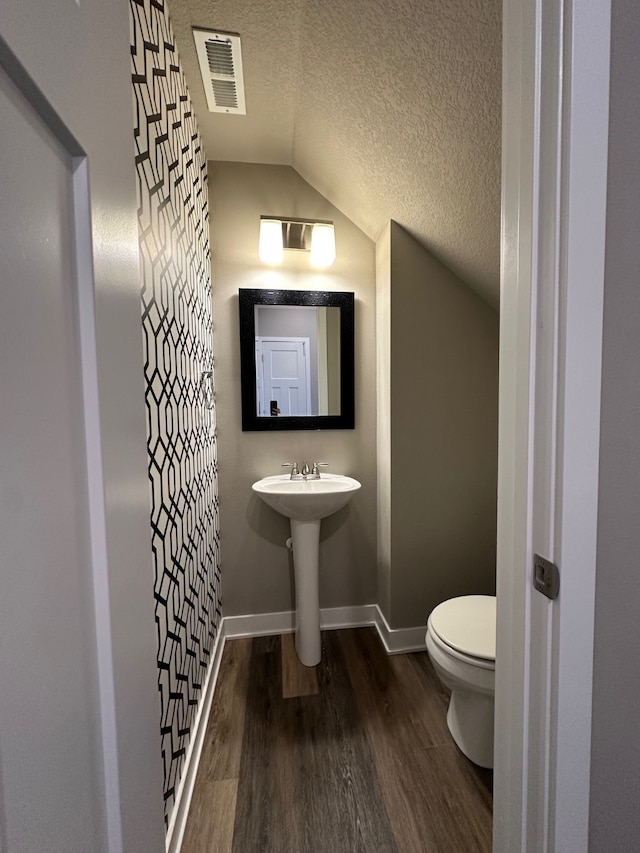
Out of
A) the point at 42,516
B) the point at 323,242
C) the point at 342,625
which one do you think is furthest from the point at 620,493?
the point at 342,625

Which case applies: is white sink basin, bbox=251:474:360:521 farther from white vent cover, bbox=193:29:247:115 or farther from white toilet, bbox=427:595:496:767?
white vent cover, bbox=193:29:247:115

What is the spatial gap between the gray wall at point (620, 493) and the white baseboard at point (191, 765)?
1.06m

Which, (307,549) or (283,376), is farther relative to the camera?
(283,376)

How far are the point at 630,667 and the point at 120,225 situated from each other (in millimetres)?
984

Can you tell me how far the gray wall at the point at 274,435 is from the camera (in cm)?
195

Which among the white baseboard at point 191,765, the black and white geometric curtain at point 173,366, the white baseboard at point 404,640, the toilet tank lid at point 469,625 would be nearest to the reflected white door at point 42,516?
the black and white geometric curtain at point 173,366

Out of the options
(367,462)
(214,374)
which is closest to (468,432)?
(367,462)

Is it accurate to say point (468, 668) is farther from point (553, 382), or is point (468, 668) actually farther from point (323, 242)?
point (323, 242)

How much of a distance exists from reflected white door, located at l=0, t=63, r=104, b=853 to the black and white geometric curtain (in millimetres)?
532

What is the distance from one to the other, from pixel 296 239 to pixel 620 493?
1.84 metres

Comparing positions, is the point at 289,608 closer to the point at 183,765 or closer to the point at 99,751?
the point at 183,765

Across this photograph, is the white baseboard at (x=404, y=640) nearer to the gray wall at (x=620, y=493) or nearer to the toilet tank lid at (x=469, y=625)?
the toilet tank lid at (x=469, y=625)

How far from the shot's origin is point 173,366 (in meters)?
1.20

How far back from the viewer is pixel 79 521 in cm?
44
